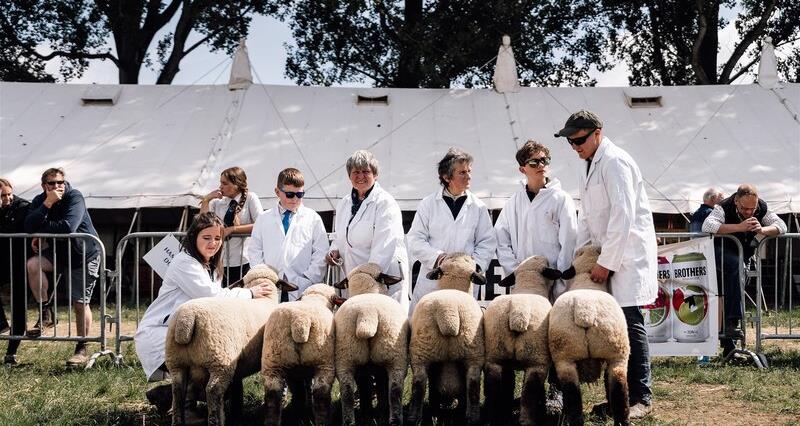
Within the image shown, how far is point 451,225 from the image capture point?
208 inches

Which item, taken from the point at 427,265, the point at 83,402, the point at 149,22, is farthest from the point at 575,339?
the point at 149,22

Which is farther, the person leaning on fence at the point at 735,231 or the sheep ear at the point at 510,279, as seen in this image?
the person leaning on fence at the point at 735,231

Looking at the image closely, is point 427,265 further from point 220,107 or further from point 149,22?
point 149,22

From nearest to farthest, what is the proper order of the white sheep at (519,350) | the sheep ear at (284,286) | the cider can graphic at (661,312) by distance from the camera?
1. the white sheep at (519,350)
2. the sheep ear at (284,286)
3. the cider can graphic at (661,312)

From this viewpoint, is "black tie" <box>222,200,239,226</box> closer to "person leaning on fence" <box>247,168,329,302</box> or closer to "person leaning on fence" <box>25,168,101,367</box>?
"person leaning on fence" <box>247,168,329,302</box>

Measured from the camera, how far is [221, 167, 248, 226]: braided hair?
6480 mm

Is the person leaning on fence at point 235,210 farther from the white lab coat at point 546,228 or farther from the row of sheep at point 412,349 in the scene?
the white lab coat at point 546,228

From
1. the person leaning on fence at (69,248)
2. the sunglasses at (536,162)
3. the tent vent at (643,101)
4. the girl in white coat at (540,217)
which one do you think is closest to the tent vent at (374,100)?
the tent vent at (643,101)

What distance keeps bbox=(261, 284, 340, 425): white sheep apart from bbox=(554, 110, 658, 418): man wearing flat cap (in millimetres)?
1658

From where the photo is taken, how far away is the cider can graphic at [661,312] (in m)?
6.59

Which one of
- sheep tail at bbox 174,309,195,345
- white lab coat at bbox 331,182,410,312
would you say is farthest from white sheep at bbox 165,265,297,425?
white lab coat at bbox 331,182,410,312

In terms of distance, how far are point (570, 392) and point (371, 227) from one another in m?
1.80

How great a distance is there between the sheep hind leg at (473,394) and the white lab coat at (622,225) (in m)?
1.03

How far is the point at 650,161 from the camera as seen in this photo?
11711 millimetres
